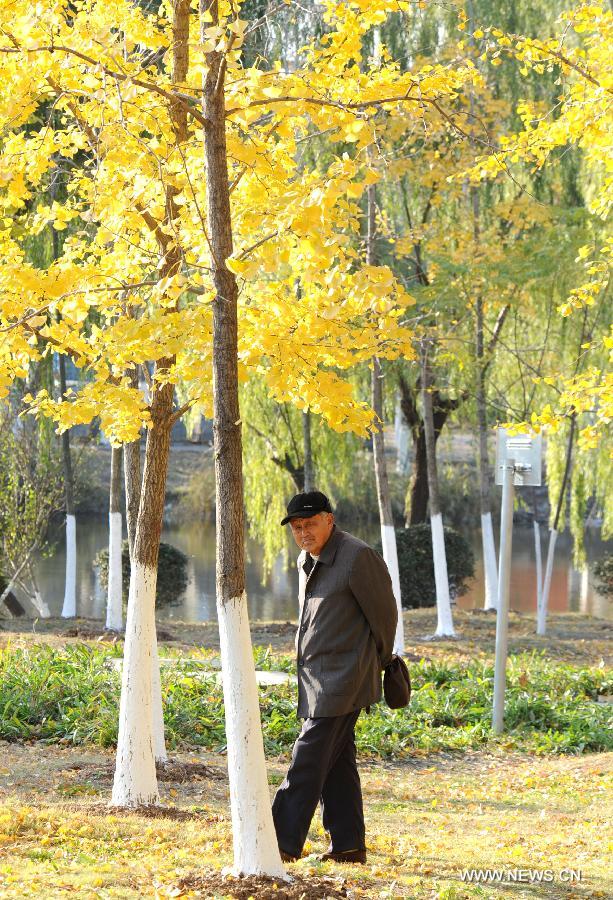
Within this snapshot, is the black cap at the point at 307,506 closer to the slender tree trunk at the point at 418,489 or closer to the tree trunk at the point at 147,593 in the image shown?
the tree trunk at the point at 147,593

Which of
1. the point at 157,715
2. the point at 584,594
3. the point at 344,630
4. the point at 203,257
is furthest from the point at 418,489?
the point at 344,630

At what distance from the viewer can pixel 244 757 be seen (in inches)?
177

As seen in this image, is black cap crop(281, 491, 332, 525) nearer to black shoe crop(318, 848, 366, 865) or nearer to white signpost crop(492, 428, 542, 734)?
black shoe crop(318, 848, 366, 865)

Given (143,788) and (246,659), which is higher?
Result: (246,659)

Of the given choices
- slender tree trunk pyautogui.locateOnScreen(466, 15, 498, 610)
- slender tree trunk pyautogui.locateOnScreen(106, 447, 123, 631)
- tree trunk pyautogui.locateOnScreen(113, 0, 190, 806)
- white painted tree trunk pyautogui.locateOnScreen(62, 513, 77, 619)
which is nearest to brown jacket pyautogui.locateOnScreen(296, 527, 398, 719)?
tree trunk pyautogui.locateOnScreen(113, 0, 190, 806)

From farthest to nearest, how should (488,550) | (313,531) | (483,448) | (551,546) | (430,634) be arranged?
(488,550) → (483,448) → (551,546) → (430,634) → (313,531)

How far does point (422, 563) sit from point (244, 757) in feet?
40.3

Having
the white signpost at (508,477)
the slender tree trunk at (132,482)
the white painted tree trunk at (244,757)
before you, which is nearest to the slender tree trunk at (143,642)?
the slender tree trunk at (132,482)

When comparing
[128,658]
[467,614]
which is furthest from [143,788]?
[467,614]

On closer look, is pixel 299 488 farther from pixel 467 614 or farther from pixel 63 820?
pixel 63 820

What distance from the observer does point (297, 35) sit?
15109mm

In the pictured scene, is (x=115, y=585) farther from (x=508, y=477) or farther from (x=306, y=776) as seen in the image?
(x=306, y=776)

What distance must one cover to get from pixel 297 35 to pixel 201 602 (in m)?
10.7

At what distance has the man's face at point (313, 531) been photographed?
490 centimetres
